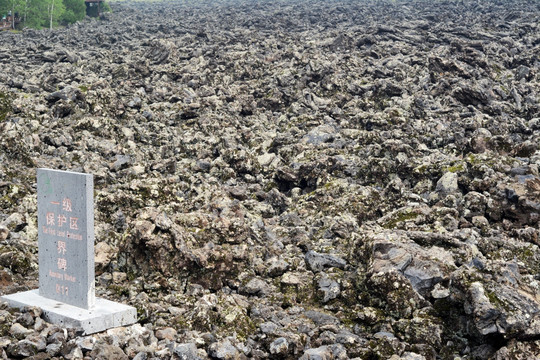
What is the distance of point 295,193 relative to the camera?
18.9m

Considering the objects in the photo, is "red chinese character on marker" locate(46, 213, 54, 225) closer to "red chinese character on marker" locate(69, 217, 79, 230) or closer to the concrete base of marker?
"red chinese character on marker" locate(69, 217, 79, 230)

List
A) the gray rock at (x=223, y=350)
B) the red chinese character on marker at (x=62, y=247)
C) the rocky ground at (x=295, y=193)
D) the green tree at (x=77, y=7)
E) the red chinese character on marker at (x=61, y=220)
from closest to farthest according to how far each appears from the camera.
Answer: the gray rock at (x=223, y=350) → the red chinese character on marker at (x=61, y=220) → the red chinese character on marker at (x=62, y=247) → the rocky ground at (x=295, y=193) → the green tree at (x=77, y=7)

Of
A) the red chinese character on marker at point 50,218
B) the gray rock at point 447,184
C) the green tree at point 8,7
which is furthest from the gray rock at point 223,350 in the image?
the green tree at point 8,7

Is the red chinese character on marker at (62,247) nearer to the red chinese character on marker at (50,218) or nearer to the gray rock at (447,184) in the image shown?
the red chinese character on marker at (50,218)

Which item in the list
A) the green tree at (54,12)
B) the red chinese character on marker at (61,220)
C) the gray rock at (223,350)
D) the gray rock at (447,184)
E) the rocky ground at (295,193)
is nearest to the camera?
the gray rock at (223,350)

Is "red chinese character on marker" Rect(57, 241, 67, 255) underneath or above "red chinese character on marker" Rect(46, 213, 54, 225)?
underneath

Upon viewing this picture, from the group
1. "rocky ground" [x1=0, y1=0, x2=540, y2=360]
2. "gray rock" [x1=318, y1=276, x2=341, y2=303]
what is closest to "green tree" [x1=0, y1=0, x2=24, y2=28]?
"rocky ground" [x1=0, y1=0, x2=540, y2=360]

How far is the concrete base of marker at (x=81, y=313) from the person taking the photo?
31.1 feet

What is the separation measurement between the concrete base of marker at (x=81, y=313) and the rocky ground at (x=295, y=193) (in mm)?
200

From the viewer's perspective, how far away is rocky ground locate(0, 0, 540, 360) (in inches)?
405

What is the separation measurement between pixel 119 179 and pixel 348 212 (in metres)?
7.40

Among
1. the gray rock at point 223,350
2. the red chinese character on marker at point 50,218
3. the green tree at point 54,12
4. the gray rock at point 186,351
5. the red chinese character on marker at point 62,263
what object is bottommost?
the gray rock at point 223,350

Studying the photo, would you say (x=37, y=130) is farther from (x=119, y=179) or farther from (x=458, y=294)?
(x=458, y=294)

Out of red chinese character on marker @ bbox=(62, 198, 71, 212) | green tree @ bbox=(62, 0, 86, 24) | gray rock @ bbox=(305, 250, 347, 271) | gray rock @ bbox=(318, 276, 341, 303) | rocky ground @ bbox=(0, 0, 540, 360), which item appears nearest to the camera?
red chinese character on marker @ bbox=(62, 198, 71, 212)
